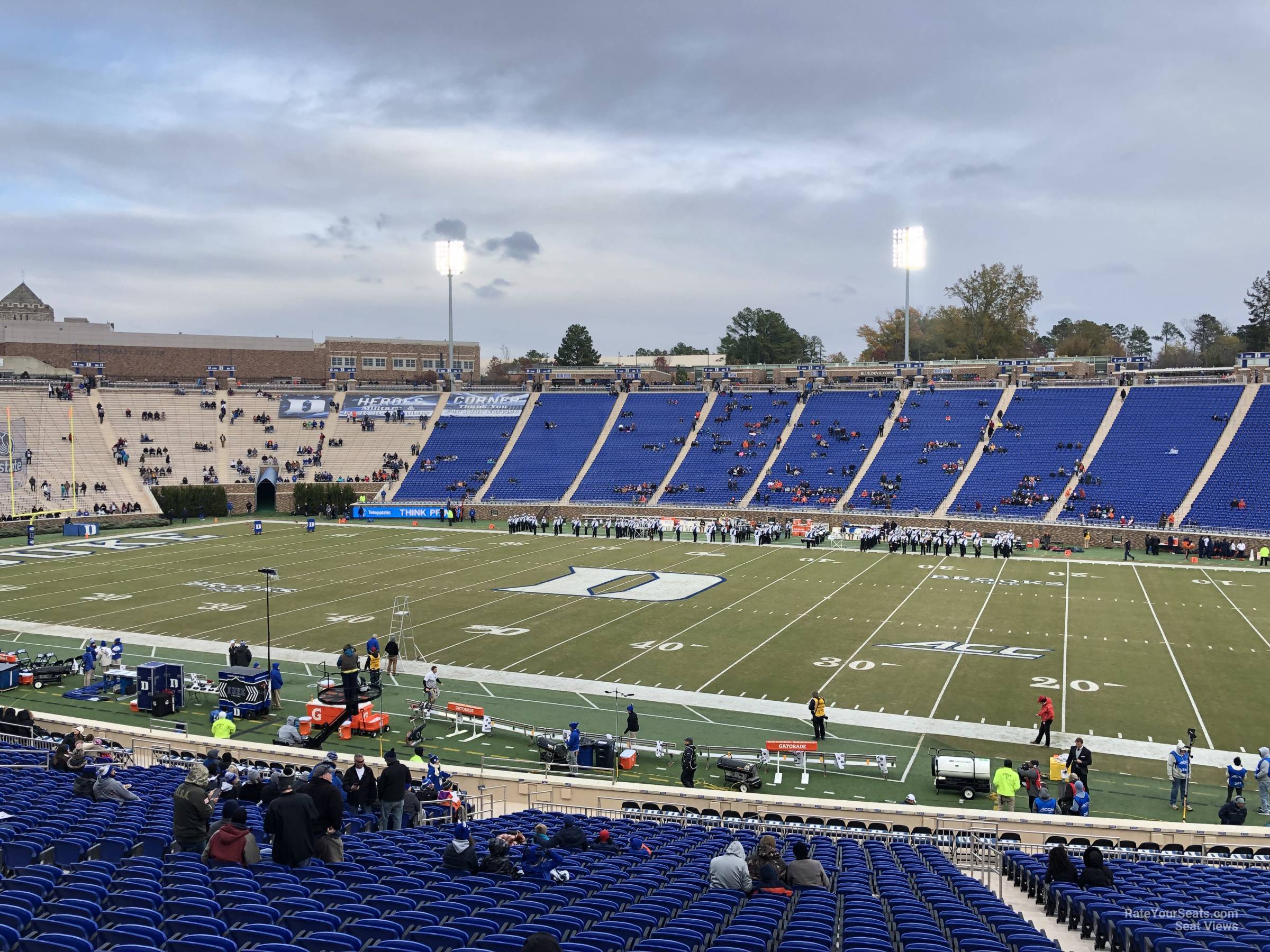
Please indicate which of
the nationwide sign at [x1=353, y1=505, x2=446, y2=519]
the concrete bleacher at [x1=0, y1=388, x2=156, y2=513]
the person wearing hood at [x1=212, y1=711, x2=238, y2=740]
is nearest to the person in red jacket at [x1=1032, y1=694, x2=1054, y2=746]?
the person wearing hood at [x1=212, y1=711, x2=238, y2=740]

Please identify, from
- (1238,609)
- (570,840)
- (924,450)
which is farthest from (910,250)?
(570,840)

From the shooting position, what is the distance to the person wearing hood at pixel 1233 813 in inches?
600

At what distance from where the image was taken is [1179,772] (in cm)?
1631

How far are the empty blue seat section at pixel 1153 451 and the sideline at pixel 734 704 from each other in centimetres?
3151

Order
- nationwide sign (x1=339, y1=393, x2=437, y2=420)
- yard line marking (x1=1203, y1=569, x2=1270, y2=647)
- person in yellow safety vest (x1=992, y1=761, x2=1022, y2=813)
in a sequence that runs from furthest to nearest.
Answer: nationwide sign (x1=339, y1=393, x2=437, y2=420), yard line marking (x1=1203, y1=569, x2=1270, y2=647), person in yellow safety vest (x1=992, y1=761, x2=1022, y2=813)

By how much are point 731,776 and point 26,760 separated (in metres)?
11.6

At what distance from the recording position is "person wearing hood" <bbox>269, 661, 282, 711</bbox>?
21873 millimetres

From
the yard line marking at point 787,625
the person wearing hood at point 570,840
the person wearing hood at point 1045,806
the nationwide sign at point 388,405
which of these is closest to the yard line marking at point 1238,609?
the yard line marking at point 787,625

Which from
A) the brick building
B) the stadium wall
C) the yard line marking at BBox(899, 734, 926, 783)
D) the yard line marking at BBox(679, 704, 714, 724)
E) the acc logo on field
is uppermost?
the brick building

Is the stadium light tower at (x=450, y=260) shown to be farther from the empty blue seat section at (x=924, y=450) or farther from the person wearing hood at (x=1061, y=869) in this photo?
the person wearing hood at (x=1061, y=869)

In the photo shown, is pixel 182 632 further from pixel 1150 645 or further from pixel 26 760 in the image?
pixel 1150 645

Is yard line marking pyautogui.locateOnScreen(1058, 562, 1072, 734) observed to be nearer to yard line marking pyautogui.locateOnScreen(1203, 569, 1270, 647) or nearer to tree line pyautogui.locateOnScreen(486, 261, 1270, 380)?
yard line marking pyautogui.locateOnScreen(1203, 569, 1270, 647)

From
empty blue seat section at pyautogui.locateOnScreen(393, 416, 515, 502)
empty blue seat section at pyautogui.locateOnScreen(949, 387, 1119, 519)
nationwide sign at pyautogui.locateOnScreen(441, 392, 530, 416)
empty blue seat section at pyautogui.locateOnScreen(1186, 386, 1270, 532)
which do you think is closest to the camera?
empty blue seat section at pyautogui.locateOnScreen(1186, 386, 1270, 532)

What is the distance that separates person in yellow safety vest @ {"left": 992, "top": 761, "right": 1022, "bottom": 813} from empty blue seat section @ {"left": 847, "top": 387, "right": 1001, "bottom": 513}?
3691 cm
